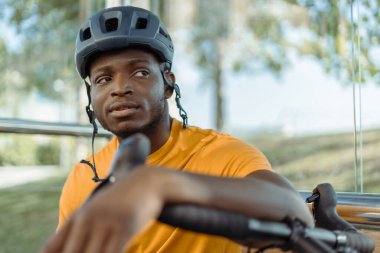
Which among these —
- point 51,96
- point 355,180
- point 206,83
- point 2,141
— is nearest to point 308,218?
point 355,180

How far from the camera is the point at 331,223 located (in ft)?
5.81

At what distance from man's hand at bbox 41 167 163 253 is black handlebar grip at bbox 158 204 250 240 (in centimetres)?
3

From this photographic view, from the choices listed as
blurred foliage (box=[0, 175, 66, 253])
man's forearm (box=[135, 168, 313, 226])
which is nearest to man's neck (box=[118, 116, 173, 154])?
man's forearm (box=[135, 168, 313, 226])

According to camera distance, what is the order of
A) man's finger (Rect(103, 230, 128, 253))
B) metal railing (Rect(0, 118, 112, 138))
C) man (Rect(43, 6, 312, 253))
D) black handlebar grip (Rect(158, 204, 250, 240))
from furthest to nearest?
metal railing (Rect(0, 118, 112, 138)) < man (Rect(43, 6, 312, 253)) < black handlebar grip (Rect(158, 204, 250, 240)) < man's finger (Rect(103, 230, 128, 253))

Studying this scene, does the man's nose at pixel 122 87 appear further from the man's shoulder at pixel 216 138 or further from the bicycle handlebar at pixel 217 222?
the bicycle handlebar at pixel 217 222

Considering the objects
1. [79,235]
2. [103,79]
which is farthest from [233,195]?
[103,79]

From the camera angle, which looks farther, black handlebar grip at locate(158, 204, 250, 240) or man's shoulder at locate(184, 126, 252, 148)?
man's shoulder at locate(184, 126, 252, 148)

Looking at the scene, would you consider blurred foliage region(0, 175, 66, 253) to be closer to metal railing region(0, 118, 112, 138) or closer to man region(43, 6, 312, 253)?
metal railing region(0, 118, 112, 138)

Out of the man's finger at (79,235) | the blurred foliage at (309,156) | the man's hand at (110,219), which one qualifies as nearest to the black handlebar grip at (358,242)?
the man's hand at (110,219)

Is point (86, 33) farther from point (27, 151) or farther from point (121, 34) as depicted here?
point (27, 151)

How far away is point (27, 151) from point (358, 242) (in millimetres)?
7463

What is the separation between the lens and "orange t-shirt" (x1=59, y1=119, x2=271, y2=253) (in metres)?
2.01

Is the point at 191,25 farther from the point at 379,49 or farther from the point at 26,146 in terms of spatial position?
the point at 379,49

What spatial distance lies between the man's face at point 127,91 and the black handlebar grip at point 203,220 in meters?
0.96
